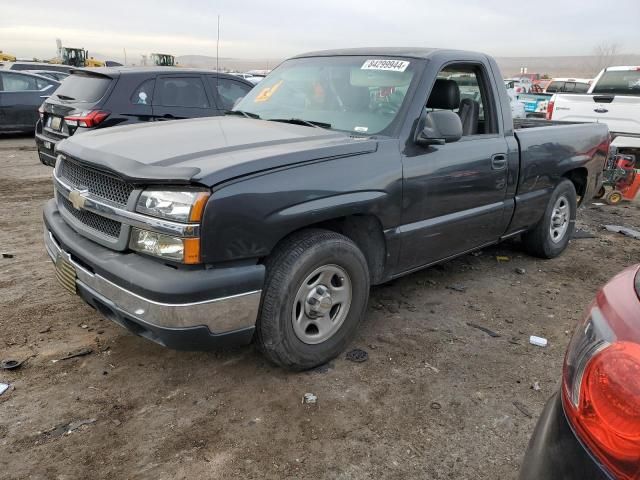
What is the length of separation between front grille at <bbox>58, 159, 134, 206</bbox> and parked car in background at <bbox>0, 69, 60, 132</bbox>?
34.1 feet

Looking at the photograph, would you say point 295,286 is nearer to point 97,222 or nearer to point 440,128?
point 97,222

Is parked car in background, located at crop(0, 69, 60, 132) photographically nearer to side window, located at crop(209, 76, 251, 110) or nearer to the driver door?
side window, located at crop(209, 76, 251, 110)

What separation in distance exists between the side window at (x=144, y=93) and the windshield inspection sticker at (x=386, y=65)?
422cm

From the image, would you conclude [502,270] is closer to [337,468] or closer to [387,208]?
[387,208]

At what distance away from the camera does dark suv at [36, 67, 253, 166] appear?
6797mm

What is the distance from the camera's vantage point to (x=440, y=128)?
10.9 ft

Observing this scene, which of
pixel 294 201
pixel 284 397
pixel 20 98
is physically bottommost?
pixel 284 397

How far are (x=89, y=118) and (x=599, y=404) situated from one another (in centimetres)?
676

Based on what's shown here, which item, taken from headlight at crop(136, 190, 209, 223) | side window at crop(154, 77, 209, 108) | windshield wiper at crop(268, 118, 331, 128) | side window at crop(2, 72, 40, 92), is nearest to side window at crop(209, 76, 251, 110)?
side window at crop(154, 77, 209, 108)

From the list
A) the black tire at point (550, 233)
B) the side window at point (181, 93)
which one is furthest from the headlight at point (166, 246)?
the side window at point (181, 93)

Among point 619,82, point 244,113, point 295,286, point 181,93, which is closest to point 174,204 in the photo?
point 295,286

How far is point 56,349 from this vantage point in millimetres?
3281

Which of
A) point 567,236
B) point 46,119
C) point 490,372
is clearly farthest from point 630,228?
point 46,119

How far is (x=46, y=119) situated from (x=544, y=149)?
21.1 feet
